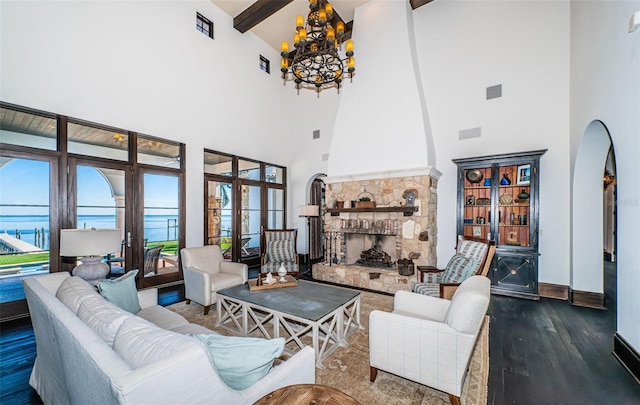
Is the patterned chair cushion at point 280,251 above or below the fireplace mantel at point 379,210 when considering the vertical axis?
below

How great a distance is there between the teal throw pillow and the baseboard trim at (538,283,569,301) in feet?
19.2

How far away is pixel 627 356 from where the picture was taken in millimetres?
2334

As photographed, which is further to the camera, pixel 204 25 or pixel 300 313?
pixel 204 25

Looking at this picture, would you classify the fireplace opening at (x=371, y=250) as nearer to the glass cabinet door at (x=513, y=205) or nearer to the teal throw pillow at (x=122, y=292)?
the glass cabinet door at (x=513, y=205)

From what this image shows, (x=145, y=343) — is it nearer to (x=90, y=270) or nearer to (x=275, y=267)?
(x=90, y=270)

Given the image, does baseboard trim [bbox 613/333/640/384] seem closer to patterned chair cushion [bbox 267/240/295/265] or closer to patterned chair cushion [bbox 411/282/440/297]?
patterned chair cushion [bbox 411/282/440/297]

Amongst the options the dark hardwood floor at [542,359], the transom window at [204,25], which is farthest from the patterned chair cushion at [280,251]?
the transom window at [204,25]

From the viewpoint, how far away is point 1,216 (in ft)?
11.0

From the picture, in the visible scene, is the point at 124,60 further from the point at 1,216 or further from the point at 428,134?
the point at 428,134

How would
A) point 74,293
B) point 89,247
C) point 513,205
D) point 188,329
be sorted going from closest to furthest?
point 74,293 < point 188,329 < point 89,247 < point 513,205

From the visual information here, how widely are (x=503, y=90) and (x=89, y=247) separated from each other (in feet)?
21.5

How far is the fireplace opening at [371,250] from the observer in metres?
5.48

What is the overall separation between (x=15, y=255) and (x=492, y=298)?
697 centimetres

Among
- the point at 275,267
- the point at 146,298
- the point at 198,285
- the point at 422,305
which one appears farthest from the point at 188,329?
the point at 275,267
